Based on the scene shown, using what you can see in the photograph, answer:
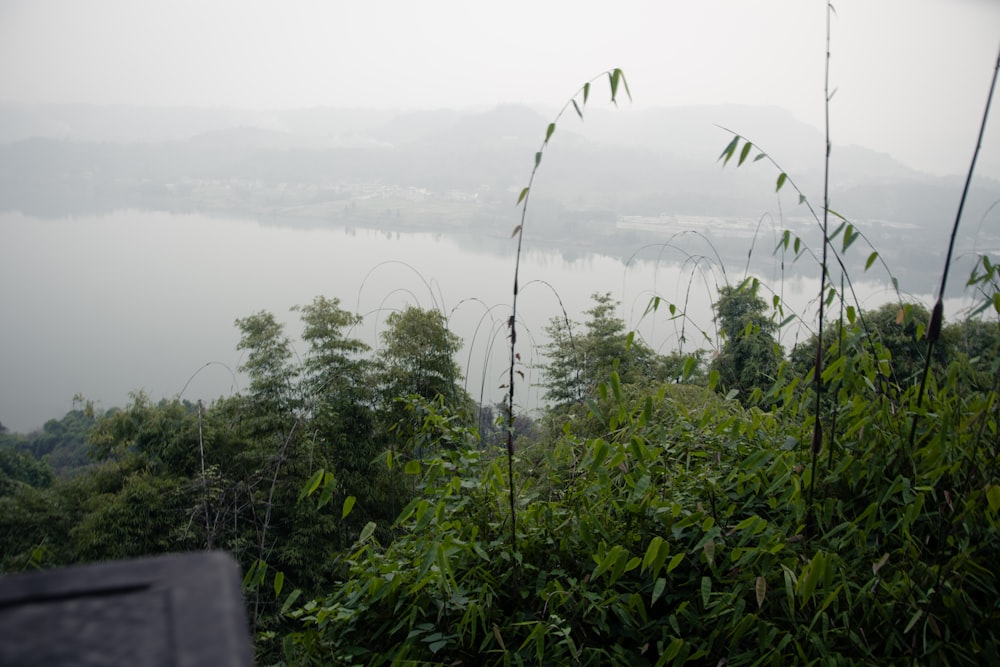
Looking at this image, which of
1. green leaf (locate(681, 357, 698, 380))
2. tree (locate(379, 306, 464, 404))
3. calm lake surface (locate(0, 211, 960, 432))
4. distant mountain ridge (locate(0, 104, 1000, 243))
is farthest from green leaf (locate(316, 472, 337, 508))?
distant mountain ridge (locate(0, 104, 1000, 243))

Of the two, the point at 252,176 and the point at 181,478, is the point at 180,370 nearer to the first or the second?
the point at 181,478

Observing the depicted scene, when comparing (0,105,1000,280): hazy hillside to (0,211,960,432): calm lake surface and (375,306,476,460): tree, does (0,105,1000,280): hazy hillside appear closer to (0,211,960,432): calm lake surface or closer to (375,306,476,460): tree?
(0,211,960,432): calm lake surface

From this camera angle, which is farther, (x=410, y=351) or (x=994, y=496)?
(x=410, y=351)

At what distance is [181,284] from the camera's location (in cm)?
3105

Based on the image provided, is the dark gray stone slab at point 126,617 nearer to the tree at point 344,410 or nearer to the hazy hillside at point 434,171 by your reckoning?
the tree at point 344,410

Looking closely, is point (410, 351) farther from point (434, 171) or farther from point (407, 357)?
point (434, 171)

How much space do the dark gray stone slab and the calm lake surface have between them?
37.5 ft

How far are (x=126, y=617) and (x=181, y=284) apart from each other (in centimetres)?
3534

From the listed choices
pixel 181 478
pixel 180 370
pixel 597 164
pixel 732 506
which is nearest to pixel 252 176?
pixel 597 164

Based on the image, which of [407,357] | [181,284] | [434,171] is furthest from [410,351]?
[434,171]

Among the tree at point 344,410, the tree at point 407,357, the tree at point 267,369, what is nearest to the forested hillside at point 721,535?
the tree at point 344,410

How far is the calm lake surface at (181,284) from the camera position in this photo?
2098 centimetres

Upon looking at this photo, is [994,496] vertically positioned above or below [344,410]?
above

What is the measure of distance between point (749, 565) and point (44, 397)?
26.4 meters
